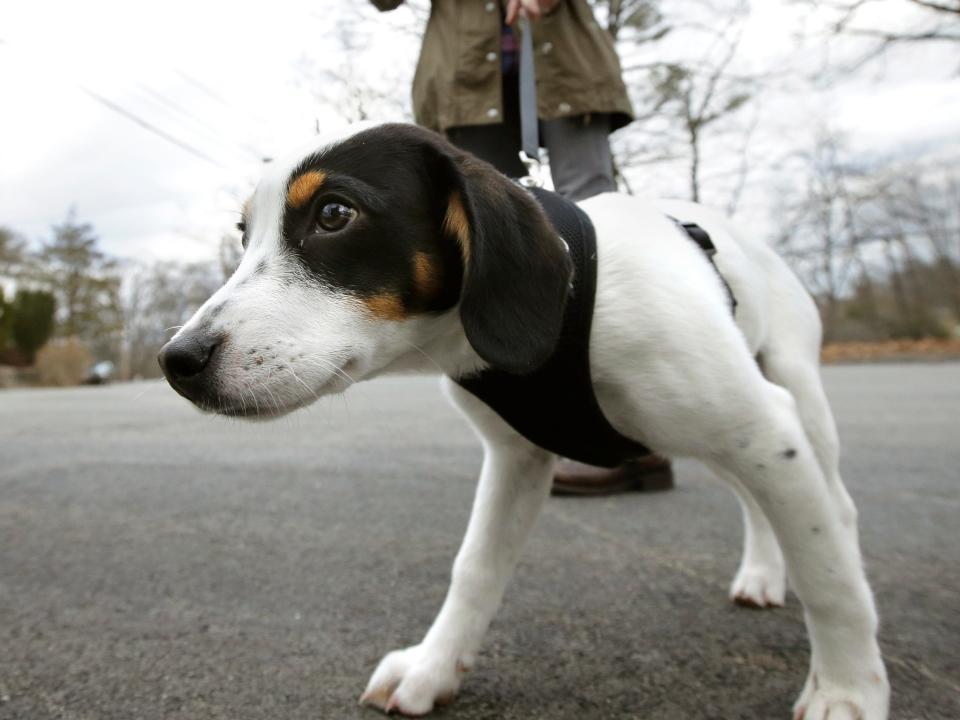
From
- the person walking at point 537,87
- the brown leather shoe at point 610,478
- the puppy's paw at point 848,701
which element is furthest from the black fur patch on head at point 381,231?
the brown leather shoe at point 610,478

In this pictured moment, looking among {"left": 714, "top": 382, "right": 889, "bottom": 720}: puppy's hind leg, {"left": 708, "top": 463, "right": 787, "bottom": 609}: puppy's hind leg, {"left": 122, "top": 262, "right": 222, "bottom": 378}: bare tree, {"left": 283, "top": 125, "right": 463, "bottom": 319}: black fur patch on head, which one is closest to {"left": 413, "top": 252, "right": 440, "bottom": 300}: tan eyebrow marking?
{"left": 283, "top": 125, "right": 463, "bottom": 319}: black fur patch on head

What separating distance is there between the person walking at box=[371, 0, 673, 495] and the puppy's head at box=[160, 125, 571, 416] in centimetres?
129

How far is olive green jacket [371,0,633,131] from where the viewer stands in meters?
2.86

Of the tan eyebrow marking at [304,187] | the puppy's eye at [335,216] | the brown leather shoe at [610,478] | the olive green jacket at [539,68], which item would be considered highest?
the olive green jacket at [539,68]

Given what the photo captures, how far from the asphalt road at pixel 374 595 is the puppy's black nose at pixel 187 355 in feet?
1.79

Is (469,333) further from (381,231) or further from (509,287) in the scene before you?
(381,231)

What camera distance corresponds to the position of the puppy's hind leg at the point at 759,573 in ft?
7.75

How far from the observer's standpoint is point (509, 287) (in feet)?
5.03

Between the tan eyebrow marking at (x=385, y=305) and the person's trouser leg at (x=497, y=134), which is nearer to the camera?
the tan eyebrow marking at (x=385, y=305)

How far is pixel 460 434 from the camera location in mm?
6723

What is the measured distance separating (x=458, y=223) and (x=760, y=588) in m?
1.53

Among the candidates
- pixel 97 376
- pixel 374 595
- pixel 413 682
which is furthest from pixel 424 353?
pixel 97 376

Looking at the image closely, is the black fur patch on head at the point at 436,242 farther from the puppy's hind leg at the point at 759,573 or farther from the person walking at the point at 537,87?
the person walking at the point at 537,87

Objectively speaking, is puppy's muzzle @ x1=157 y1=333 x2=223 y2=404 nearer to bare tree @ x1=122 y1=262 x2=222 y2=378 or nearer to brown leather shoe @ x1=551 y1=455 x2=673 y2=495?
brown leather shoe @ x1=551 y1=455 x2=673 y2=495
